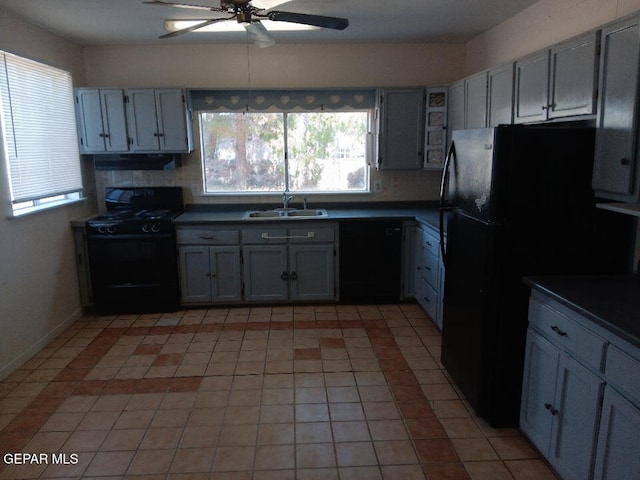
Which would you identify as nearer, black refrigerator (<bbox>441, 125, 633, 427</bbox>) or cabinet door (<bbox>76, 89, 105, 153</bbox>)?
black refrigerator (<bbox>441, 125, 633, 427</bbox>)

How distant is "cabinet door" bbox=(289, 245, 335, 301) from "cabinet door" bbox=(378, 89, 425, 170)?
1050 mm

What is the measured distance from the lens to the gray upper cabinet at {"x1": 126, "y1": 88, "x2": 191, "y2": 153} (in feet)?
14.1

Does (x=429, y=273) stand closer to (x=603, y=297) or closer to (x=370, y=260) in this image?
(x=370, y=260)

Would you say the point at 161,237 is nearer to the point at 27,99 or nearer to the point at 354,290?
the point at 27,99

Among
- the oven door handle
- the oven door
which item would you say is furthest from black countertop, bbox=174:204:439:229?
the oven door

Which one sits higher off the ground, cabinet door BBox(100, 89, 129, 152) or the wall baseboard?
cabinet door BBox(100, 89, 129, 152)

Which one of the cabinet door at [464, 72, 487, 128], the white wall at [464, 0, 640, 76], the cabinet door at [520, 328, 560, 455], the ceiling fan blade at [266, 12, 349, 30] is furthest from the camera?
the cabinet door at [464, 72, 487, 128]

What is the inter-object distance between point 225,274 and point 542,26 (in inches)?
128

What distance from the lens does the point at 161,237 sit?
4.22 meters

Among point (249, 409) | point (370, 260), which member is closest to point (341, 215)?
point (370, 260)

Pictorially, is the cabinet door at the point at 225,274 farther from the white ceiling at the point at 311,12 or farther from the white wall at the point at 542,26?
the white wall at the point at 542,26
